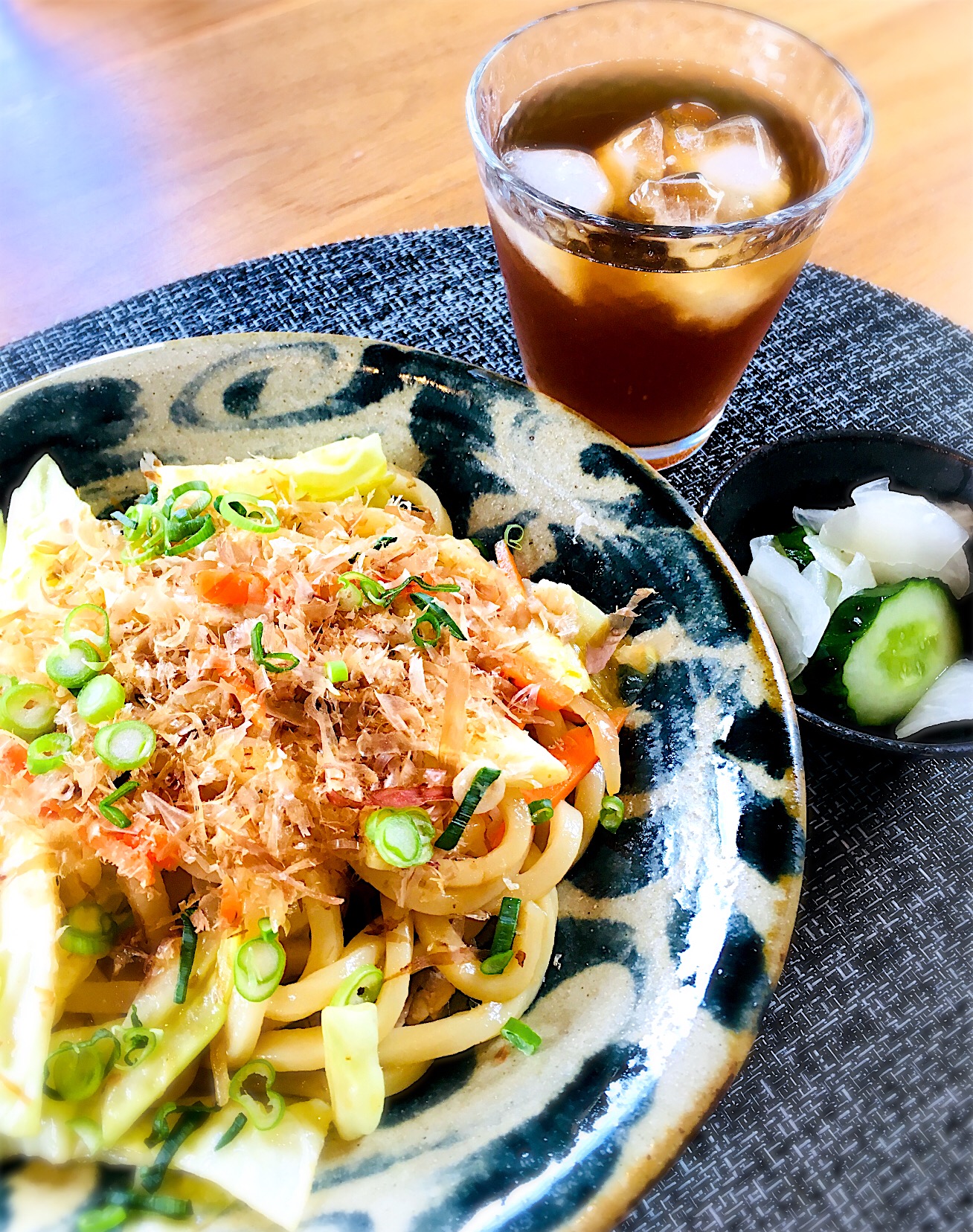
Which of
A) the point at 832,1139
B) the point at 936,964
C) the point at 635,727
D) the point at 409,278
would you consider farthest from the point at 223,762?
the point at 409,278

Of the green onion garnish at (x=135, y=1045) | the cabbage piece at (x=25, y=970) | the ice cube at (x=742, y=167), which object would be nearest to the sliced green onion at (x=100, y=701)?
the cabbage piece at (x=25, y=970)

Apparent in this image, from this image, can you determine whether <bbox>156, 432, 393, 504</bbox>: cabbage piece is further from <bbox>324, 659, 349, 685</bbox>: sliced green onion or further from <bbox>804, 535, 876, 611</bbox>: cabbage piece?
<bbox>804, 535, 876, 611</bbox>: cabbage piece

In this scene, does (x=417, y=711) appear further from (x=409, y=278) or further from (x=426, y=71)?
(x=426, y=71)

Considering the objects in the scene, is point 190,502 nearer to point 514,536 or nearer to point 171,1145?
point 514,536

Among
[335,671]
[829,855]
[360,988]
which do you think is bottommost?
[829,855]

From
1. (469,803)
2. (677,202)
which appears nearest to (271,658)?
(469,803)

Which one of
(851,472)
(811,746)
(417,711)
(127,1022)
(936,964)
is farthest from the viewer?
(851,472)

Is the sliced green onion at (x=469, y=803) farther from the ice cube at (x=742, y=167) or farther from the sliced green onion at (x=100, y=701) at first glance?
the ice cube at (x=742, y=167)
